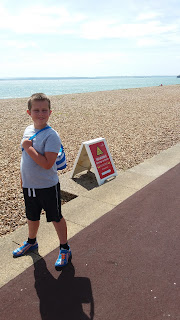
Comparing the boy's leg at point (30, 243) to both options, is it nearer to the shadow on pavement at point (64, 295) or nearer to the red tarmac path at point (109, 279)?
the red tarmac path at point (109, 279)

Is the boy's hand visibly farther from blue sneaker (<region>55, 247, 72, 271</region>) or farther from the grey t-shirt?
blue sneaker (<region>55, 247, 72, 271</region>)

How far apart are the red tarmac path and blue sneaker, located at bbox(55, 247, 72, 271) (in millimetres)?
61

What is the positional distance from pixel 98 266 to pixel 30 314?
890mm

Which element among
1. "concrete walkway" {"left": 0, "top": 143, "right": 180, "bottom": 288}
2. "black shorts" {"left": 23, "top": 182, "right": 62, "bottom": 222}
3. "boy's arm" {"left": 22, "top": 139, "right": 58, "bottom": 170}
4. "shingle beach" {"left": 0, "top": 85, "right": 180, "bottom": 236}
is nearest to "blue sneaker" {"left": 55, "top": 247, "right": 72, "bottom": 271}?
"concrete walkway" {"left": 0, "top": 143, "right": 180, "bottom": 288}

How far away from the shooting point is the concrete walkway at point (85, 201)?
3.37 meters

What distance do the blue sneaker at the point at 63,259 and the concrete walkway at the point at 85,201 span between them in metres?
0.29

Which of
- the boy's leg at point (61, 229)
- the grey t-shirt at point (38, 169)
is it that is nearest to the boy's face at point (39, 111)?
the grey t-shirt at point (38, 169)

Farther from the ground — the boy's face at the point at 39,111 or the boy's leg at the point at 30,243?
the boy's face at the point at 39,111

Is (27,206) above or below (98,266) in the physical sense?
above

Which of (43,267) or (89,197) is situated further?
(89,197)

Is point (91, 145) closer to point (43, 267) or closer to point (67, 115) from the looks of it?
point (43, 267)

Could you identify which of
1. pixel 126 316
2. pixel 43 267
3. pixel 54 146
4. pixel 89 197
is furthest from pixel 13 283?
pixel 89 197

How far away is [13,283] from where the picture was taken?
2977mm

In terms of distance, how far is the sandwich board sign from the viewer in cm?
579
